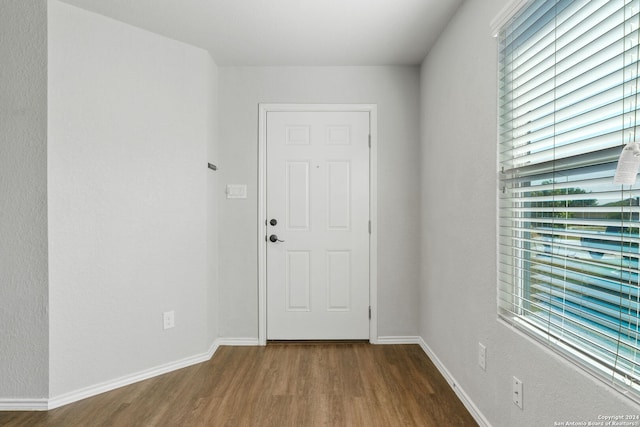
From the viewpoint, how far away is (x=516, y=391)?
61.2 inches

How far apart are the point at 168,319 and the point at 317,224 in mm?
1395

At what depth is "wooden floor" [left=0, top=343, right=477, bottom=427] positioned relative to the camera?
1.96 metres

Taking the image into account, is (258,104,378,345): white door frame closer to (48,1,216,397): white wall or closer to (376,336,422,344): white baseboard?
(376,336,422,344): white baseboard

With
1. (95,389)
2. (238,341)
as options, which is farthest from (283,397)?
(95,389)

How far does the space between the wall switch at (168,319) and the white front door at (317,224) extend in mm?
799

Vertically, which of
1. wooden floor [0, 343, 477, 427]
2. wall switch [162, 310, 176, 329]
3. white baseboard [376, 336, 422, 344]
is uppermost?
wall switch [162, 310, 176, 329]

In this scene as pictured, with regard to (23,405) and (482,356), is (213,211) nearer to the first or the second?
(23,405)

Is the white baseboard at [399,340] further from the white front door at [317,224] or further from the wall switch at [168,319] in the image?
the wall switch at [168,319]

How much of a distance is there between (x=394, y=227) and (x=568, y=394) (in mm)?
1955

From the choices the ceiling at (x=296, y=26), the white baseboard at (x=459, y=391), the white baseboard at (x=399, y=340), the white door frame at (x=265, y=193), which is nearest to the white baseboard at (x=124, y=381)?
the white door frame at (x=265, y=193)

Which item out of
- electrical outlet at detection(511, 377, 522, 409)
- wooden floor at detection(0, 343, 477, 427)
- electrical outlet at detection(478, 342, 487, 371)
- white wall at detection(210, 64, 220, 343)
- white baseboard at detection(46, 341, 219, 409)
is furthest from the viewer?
white wall at detection(210, 64, 220, 343)

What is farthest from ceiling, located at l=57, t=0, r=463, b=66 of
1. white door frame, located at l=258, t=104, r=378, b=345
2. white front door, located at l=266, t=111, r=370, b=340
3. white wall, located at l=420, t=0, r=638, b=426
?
white front door, located at l=266, t=111, r=370, b=340

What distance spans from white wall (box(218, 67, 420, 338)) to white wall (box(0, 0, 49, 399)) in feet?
4.21

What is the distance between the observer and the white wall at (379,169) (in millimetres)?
3092
